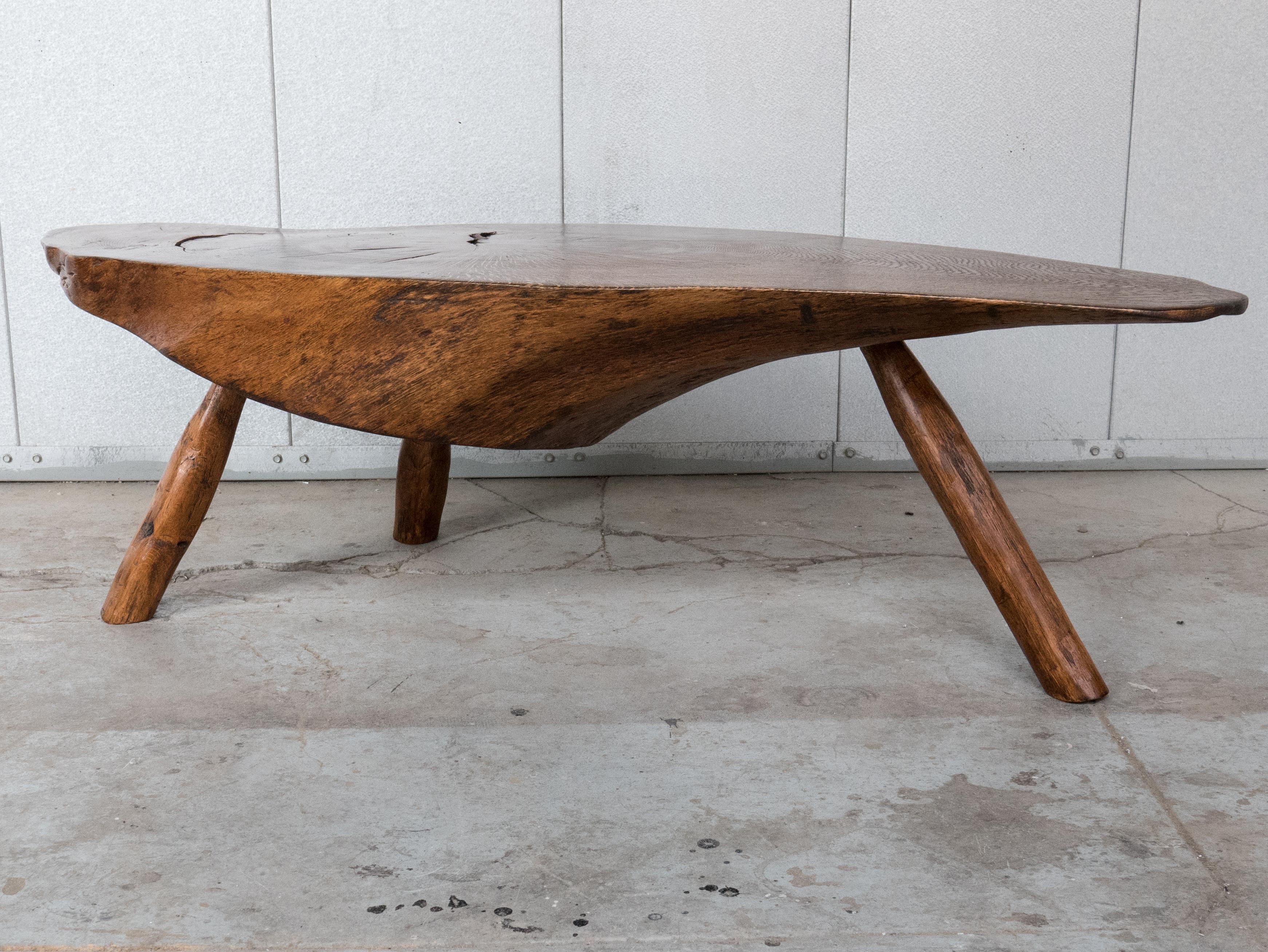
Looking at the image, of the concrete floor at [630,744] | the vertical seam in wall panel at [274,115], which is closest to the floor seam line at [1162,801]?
the concrete floor at [630,744]

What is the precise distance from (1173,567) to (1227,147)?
1.18 meters

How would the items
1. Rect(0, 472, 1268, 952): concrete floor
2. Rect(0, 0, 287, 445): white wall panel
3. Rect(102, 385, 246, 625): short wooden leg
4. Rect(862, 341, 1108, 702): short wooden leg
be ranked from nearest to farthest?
Rect(0, 472, 1268, 952): concrete floor
Rect(862, 341, 1108, 702): short wooden leg
Rect(102, 385, 246, 625): short wooden leg
Rect(0, 0, 287, 445): white wall panel

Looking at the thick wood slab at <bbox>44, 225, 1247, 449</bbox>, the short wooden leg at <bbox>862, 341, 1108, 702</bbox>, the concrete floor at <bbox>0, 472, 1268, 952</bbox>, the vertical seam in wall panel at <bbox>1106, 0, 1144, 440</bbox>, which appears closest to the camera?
the concrete floor at <bbox>0, 472, 1268, 952</bbox>

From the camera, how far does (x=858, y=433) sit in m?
2.75

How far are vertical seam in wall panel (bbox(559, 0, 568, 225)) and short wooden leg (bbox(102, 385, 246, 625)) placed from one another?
1008 millimetres

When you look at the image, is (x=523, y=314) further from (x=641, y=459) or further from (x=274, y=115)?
(x=274, y=115)

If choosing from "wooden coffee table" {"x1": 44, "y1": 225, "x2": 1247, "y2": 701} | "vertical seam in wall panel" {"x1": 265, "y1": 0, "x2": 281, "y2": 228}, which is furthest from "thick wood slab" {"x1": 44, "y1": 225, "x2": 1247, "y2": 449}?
"vertical seam in wall panel" {"x1": 265, "y1": 0, "x2": 281, "y2": 228}

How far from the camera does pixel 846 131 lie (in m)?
2.60

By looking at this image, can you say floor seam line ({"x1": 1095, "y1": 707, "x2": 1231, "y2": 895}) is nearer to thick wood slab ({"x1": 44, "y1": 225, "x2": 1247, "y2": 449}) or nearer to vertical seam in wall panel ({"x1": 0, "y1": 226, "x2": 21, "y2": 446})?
thick wood slab ({"x1": 44, "y1": 225, "x2": 1247, "y2": 449})

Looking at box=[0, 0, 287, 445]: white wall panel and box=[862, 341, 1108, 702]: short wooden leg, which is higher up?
box=[0, 0, 287, 445]: white wall panel

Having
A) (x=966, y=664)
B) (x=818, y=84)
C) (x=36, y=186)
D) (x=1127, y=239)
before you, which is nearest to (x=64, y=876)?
(x=966, y=664)

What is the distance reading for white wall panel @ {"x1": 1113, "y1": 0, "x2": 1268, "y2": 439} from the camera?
2602 mm

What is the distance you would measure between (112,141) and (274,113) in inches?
14.4

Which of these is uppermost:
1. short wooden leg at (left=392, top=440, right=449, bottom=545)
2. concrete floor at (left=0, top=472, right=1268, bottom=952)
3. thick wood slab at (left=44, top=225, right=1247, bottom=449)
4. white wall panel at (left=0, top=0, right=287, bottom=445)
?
white wall panel at (left=0, top=0, right=287, bottom=445)
